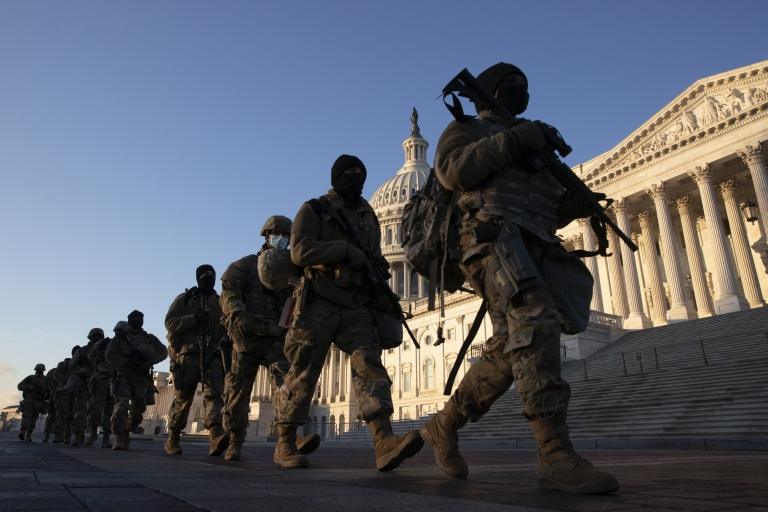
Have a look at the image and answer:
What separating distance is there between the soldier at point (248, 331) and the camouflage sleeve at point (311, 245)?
1489 millimetres

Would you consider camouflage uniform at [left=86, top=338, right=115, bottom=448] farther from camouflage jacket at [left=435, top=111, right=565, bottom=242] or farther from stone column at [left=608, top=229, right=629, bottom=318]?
stone column at [left=608, top=229, right=629, bottom=318]

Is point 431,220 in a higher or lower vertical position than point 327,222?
lower

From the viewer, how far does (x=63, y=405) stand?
20.2 meters

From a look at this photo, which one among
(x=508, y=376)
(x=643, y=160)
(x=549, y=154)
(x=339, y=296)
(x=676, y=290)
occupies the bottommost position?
(x=508, y=376)

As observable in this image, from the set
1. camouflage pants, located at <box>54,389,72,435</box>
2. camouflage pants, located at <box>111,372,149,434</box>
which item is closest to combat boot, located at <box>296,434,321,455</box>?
camouflage pants, located at <box>111,372,149,434</box>

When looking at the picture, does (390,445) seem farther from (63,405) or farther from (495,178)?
(63,405)

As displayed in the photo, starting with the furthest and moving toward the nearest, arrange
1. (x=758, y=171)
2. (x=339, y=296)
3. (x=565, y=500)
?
(x=758, y=171)
(x=339, y=296)
(x=565, y=500)

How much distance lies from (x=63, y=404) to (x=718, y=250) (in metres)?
35.8

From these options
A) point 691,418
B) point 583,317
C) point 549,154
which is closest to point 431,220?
point 549,154

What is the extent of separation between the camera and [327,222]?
5953 mm

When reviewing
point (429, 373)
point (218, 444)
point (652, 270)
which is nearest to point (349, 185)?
point (218, 444)

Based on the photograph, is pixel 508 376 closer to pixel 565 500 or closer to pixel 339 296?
pixel 565 500

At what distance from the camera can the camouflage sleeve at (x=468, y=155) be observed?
3.69 metres

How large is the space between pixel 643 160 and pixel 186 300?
36.8 metres
